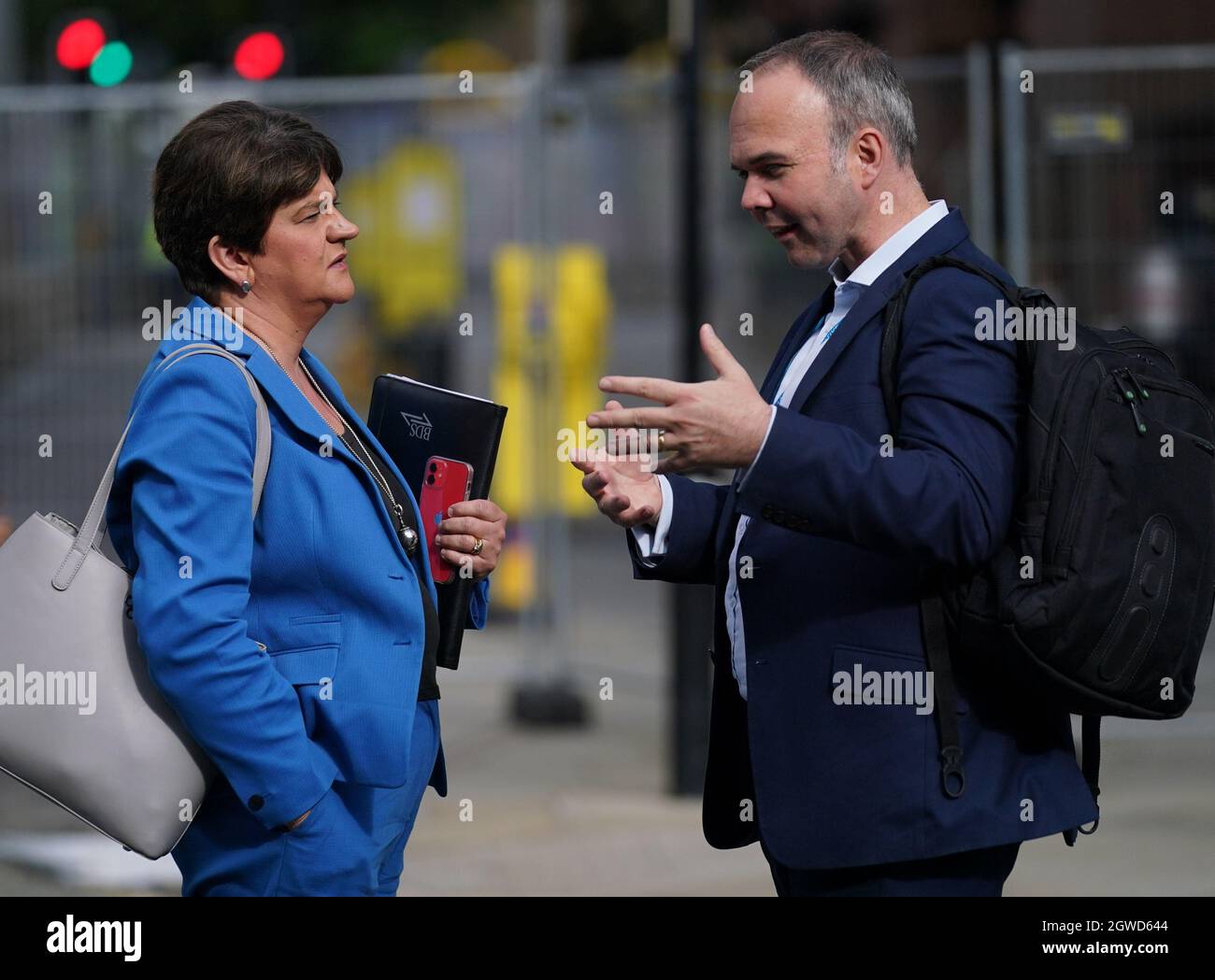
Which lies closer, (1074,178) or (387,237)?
(1074,178)

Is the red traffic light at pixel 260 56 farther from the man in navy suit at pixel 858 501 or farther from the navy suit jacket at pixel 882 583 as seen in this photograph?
the navy suit jacket at pixel 882 583

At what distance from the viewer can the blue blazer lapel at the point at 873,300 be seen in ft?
9.11

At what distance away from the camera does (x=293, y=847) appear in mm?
2713

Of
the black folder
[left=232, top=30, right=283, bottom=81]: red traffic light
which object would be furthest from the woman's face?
[left=232, top=30, right=283, bottom=81]: red traffic light

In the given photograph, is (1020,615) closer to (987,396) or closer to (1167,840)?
(987,396)

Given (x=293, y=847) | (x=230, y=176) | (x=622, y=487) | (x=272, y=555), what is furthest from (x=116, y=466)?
(x=622, y=487)

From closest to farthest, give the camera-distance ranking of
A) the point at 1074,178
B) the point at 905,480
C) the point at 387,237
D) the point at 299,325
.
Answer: the point at 905,480, the point at 299,325, the point at 1074,178, the point at 387,237

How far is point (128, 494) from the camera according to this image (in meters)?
2.71

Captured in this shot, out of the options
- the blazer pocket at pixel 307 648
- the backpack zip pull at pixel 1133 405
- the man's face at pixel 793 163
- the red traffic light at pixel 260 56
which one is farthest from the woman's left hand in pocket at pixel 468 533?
the red traffic light at pixel 260 56

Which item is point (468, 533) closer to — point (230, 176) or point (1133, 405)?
point (230, 176)

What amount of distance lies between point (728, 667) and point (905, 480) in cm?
67

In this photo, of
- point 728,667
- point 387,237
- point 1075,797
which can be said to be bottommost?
point 1075,797

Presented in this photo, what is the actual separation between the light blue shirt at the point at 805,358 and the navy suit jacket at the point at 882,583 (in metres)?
0.04

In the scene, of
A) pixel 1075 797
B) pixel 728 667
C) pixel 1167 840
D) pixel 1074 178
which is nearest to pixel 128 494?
pixel 728 667
